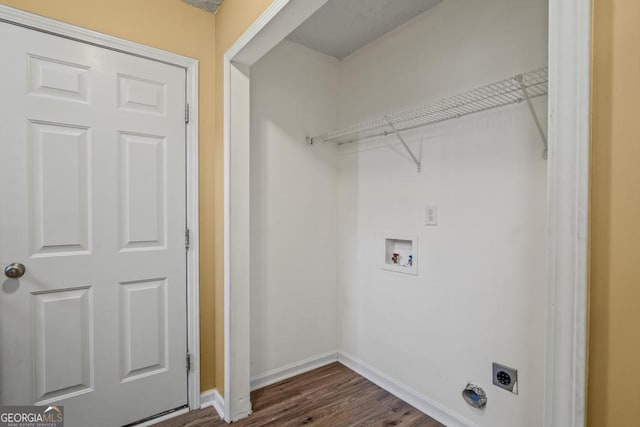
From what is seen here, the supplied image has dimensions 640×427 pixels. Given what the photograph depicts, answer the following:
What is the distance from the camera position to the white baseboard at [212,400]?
190 cm

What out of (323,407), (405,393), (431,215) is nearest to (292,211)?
(431,215)

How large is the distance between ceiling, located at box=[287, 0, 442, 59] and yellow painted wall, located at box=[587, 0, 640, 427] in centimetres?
155

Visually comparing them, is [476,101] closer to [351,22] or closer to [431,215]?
[431,215]

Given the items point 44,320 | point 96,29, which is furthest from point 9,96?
point 44,320

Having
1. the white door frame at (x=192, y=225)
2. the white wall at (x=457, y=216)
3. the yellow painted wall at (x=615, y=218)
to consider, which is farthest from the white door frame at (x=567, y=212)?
the white door frame at (x=192, y=225)

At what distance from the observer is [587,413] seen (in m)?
0.59

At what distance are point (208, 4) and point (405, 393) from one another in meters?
2.75

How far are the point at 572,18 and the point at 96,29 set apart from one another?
2038mm

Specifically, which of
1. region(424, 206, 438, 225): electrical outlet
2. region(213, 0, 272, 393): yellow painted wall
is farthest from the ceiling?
region(424, 206, 438, 225): electrical outlet

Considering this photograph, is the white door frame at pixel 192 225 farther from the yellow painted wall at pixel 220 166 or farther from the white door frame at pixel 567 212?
the white door frame at pixel 567 212

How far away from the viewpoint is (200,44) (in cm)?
193

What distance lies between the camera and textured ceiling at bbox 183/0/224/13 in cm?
186

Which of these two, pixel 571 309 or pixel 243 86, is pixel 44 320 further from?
pixel 571 309

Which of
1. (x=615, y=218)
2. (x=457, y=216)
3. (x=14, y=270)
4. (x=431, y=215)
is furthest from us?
(x=431, y=215)
